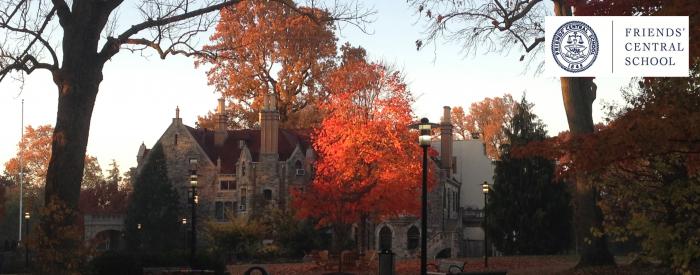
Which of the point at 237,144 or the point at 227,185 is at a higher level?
the point at 237,144

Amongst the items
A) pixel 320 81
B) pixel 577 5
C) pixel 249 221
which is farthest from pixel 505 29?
pixel 320 81

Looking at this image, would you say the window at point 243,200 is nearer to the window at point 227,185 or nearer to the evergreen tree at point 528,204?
the window at point 227,185

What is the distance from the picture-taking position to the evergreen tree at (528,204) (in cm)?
4653

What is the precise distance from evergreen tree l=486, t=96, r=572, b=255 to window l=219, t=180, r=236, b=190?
62.4ft

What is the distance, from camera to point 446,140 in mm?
59875

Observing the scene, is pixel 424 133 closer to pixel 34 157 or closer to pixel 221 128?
pixel 221 128

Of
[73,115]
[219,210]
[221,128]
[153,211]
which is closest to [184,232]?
[153,211]

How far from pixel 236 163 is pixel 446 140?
13851 millimetres

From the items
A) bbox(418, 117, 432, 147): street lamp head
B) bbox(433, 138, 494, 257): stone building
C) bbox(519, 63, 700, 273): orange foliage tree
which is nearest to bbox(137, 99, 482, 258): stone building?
bbox(433, 138, 494, 257): stone building

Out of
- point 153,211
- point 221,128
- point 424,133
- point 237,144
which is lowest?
point 153,211

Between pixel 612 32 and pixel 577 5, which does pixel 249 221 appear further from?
pixel 612 32

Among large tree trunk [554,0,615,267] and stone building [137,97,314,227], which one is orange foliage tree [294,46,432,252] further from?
large tree trunk [554,0,615,267]

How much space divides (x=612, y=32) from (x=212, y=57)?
29.7ft

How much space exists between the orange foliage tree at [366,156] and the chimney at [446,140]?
15267mm
